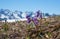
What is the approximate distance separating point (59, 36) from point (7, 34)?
5.56ft

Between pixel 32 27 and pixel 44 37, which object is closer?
pixel 44 37

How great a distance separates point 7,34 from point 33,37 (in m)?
0.91

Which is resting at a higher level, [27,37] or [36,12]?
[36,12]

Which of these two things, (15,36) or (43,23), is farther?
(43,23)

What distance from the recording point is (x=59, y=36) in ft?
19.0

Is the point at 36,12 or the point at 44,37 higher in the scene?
the point at 36,12

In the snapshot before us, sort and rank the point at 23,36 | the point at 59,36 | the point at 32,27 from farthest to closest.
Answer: the point at 32,27, the point at 23,36, the point at 59,36

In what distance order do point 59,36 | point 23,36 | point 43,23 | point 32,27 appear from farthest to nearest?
point 43,23 → point 32,27 → point 23,36 → point 59,36

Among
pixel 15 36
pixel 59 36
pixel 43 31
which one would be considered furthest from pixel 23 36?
pixel 59 36

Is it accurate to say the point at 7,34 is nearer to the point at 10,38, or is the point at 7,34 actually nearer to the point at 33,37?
the point at 10,38

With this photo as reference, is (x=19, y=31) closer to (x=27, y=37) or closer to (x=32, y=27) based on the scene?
(x=32, y=27)

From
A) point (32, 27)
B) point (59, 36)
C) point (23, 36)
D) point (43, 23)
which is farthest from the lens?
point (43, 23)

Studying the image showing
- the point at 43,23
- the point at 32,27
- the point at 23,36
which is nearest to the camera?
the point at 23,36

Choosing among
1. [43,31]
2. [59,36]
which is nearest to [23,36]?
[43,31]
